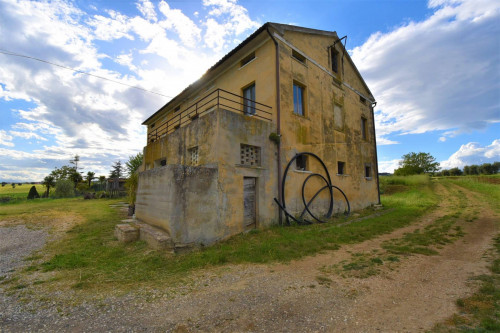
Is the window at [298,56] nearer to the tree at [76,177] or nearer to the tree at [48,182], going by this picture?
the tree at [48,182]

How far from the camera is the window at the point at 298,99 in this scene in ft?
34.0

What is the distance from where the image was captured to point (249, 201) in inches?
316

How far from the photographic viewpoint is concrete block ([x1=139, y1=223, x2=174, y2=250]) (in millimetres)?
5782

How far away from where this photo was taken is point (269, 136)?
8.67 meters

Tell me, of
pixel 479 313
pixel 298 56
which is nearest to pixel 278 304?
pixel 479 313

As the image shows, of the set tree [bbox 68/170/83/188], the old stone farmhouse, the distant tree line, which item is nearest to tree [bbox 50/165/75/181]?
tree [bbox 68/170/83/188]

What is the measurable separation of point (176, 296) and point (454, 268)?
547 centimetres

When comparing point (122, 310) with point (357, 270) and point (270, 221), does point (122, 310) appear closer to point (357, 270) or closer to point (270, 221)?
point (357, 270)

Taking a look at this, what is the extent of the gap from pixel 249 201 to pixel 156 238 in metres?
3.35

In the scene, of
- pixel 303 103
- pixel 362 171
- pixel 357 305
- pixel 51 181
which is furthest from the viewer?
pixel 51 181

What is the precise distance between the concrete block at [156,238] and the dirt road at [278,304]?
5.84 ft

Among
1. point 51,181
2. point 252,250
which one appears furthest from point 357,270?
point 51,181

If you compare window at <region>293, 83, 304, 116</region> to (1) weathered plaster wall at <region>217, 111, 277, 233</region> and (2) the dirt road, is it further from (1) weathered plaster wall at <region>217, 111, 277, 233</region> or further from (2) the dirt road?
(2) the dirt road

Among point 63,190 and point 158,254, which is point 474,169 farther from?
point 63,190
